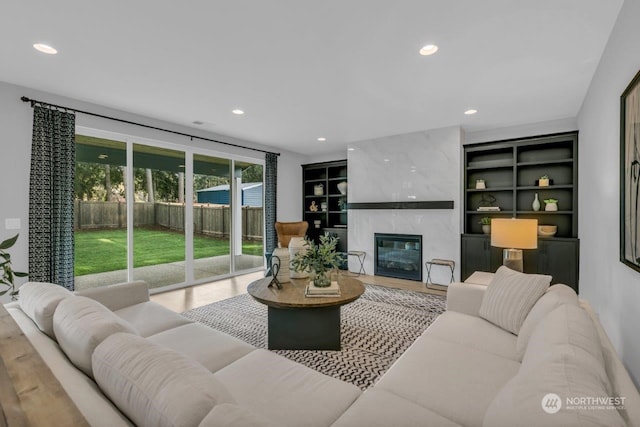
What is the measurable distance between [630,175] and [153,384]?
252 cm

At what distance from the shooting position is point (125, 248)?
13.6 feet

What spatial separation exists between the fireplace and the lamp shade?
2.00 m

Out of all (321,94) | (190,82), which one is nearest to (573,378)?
(321,94)

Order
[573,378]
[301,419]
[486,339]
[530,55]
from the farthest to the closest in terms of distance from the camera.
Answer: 1. [530,55]
2. [486,339]
3. [301,419]
4. [573,378]

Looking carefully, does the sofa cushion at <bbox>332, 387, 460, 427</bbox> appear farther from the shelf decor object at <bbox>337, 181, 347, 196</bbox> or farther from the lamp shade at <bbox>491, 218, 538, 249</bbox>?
the shelf decor object at <bbox>337, 181, 347, 196</bbox>

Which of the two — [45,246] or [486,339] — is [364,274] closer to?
[486,339]

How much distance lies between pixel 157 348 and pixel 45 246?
331 centimetres

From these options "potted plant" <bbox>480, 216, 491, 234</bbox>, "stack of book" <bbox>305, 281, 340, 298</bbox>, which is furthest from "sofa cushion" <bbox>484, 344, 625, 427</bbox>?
"potted plant" <bbox>480, 216, 491, 234</bbox>

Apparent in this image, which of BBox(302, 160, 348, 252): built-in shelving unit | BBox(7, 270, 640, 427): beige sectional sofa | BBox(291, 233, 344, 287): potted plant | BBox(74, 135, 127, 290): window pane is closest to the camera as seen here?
BBox(7, 270, 640, 427): beige sectional sofa

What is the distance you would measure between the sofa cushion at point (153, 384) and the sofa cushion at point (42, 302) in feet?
1.98

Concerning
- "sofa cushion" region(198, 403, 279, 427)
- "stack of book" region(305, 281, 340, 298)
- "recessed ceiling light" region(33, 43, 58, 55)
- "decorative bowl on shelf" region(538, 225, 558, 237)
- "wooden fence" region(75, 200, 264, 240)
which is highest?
"recessed ceiling light" region(33, 43, 58, 55)

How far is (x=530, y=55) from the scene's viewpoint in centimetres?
249

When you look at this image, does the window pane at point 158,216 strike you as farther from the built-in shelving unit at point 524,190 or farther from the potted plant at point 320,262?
the built-in shelving unit at point 524,190

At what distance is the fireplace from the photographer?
507 centimetres
